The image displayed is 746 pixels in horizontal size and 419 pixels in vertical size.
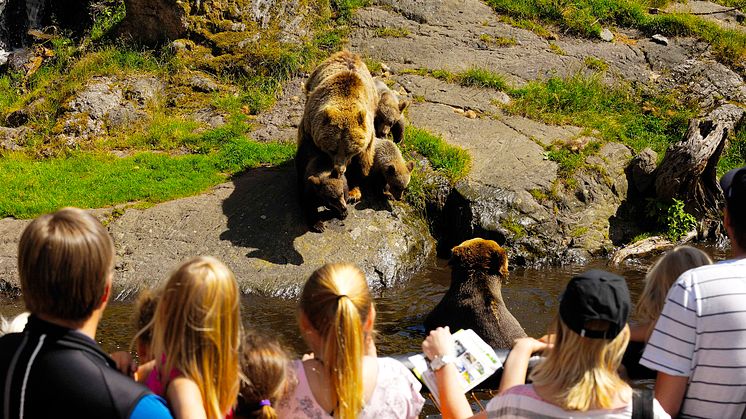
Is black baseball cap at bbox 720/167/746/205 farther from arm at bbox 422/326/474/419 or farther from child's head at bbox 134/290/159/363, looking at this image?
child's head at bbox 134/290/159/363

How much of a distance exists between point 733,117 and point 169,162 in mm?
8608

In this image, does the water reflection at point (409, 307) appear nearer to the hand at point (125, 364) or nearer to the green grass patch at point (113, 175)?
the green grass patch at point (113, 175)

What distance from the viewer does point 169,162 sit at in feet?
33.1

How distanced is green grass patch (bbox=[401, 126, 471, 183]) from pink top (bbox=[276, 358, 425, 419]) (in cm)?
667

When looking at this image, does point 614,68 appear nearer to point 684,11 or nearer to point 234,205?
point 684,11

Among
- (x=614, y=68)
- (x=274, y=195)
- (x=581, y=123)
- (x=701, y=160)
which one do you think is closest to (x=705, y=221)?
(x=701, y=160)

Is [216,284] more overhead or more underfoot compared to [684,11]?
more overhead

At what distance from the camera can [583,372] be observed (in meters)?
2.52

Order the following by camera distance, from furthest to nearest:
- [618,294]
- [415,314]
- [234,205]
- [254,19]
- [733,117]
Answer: [254,19], [733,117], [234,205], [415,314], [618,294]

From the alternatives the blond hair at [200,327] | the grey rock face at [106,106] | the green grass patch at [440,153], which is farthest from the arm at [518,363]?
the grey rock face at [106,106]

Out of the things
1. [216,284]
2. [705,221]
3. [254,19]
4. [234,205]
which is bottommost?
[705,221]

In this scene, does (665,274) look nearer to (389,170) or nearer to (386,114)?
(389,170)

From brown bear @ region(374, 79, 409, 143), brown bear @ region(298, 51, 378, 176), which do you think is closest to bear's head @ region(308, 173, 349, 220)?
brown bear @ region(298, 51, 378, 176)

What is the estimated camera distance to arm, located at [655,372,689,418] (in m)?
2.88
